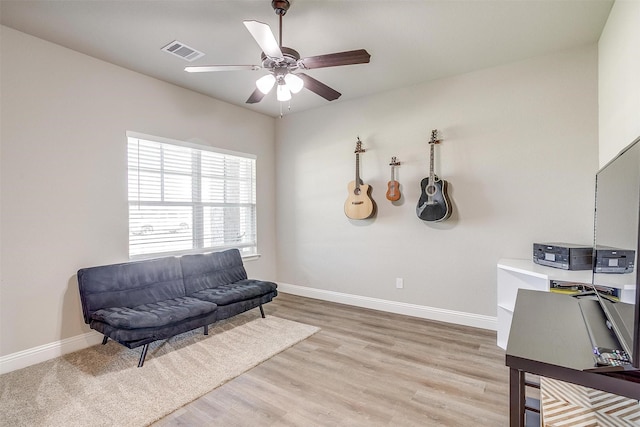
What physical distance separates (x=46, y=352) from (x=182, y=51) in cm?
291

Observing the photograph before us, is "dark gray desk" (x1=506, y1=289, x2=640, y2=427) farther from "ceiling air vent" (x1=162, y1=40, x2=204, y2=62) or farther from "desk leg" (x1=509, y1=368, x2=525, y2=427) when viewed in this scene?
"ceiling air vent" (x1=162, y1=40, x2=204, y2=62)

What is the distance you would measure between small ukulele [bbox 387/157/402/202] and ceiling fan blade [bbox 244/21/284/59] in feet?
6.76

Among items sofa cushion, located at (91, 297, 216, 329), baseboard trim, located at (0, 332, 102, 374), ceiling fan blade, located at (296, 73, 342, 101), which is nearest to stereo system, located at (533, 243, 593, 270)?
ceiling fan blade, located at (296, 73, 342, 101)

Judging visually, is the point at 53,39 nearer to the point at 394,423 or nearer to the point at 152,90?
the point at 152,90

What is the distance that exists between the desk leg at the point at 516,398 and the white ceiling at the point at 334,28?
2.36 meters

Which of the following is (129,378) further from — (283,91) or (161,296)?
(283,91)

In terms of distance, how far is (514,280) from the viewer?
280 cm

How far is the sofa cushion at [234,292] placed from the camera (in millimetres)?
3137

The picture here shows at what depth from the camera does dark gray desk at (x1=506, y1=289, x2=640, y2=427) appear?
3.43 feet

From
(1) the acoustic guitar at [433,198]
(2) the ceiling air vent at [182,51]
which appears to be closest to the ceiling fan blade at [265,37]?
(2) the ceiling air vent at [182,51]

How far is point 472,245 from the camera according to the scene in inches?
131

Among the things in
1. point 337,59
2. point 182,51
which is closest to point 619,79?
point 337,59

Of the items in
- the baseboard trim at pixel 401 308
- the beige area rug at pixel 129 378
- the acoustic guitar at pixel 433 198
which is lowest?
the beige area rug at pixel 129 378

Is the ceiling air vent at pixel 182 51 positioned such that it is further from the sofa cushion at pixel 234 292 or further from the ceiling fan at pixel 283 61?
the sofa cushion at pixel 234 292
